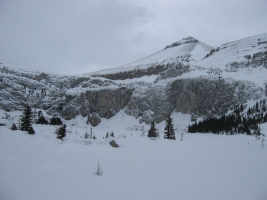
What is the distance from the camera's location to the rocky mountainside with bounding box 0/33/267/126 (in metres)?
88.5

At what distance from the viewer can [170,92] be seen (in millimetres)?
101188

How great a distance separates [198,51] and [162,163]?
181360 mm

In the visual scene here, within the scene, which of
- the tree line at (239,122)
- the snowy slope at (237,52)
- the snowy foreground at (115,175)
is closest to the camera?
the snowy foreground at (115,175)

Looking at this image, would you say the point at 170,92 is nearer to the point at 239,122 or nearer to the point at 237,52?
the point at 239,122

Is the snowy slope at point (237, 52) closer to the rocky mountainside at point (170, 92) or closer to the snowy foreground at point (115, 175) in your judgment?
the rocky mountainside at point (170, 92)

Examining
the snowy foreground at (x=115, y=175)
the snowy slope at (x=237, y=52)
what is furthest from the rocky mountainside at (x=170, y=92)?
the snowy foreground at (x=115, y=175)

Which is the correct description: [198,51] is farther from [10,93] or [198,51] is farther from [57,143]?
[57,143]

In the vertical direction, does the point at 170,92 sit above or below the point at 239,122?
above

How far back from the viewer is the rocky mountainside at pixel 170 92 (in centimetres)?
8850

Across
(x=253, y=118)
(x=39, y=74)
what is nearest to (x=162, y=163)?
(x=253, y=118)

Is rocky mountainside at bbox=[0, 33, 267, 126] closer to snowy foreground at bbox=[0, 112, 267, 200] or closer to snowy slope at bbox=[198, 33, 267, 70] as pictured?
snowy slope at bbox=[198, 33, 267, 70]

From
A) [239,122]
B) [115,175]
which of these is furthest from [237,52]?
[115,175]

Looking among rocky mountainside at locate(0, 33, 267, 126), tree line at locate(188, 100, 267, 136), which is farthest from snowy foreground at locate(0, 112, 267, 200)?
rocky mountainside at locate(0, 33, 267, 126)

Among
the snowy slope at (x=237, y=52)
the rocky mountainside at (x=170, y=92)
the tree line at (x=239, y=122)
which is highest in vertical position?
the snowy slope at (x=237, y=52)
